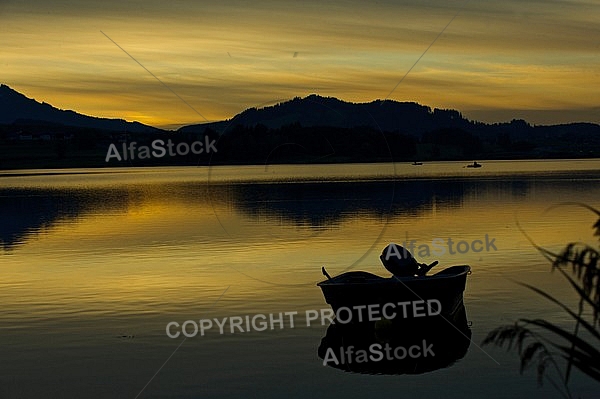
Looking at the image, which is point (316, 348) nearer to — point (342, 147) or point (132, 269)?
point (342, 147)

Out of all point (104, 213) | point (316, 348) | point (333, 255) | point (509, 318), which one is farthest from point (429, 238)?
point (104, 213)

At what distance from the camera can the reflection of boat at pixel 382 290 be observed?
2181 cm

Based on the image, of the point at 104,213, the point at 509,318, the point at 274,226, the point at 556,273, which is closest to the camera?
the point at 509,318

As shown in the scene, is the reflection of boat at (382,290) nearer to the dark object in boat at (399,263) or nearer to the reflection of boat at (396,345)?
the reflection of boat at (396,345)

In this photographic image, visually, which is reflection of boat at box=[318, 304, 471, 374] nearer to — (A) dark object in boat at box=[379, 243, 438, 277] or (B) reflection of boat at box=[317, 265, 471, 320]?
(B) reflection of boat at box=[317, 265, 471, 320]

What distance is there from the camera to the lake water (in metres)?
18.5

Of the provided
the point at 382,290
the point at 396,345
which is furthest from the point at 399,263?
the point at 396,345

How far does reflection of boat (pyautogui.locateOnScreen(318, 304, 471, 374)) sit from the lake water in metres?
0.45

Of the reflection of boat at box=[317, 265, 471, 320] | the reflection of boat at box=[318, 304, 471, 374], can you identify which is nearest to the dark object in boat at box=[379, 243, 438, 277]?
the reflection of boat at box=[317, 265, 471, 320]

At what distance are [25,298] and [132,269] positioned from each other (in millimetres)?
7193

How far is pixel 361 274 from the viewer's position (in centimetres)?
2319

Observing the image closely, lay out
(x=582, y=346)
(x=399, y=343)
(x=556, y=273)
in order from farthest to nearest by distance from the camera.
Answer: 1. (x=556, y=273)
2. (x=399, y=343)
3. (x=582, y=346)

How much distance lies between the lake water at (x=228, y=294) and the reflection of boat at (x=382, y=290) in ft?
4.24

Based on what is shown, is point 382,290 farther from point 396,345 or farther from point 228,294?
point 228,294
